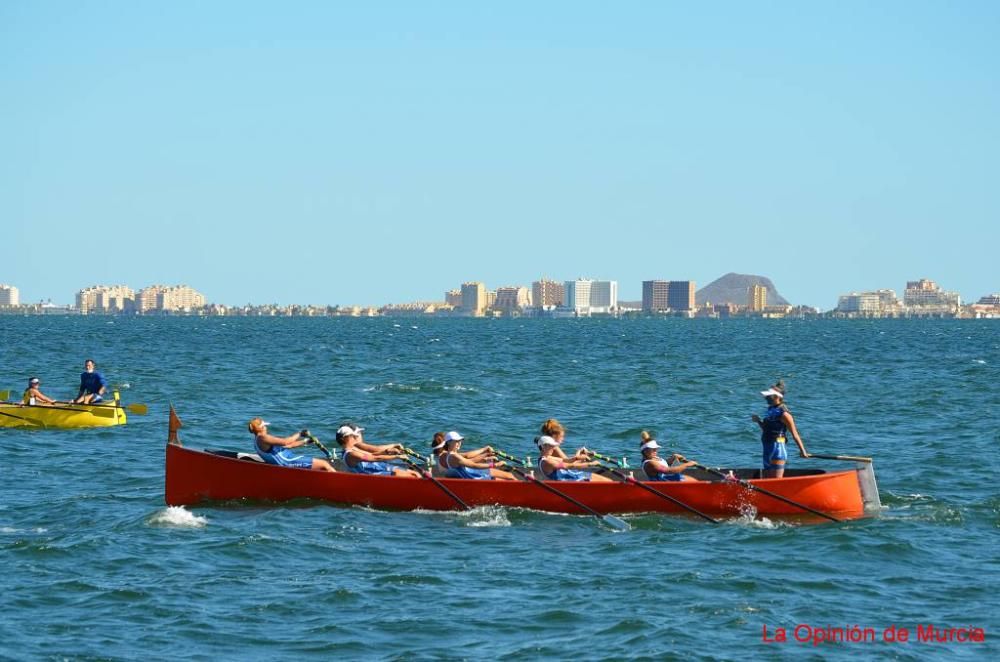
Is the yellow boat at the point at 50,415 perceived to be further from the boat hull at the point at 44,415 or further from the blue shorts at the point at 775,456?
the blue shorts at the point at 775,456

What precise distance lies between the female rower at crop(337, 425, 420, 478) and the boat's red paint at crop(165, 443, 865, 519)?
15.3 inches

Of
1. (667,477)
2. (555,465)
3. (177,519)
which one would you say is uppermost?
(555,465)

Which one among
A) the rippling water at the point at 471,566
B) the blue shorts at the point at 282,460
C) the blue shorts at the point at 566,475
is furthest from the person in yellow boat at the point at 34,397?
the blue shorts at the point at 566,475

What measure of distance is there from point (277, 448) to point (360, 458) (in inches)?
59.0

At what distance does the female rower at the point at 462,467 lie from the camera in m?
22.8

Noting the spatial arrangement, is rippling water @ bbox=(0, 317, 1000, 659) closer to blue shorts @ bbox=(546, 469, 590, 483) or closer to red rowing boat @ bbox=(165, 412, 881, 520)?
→ red rowing boat @ bbox=(165, 412, 881, 520)

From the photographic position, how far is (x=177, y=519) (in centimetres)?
2164

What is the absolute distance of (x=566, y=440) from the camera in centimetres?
3428

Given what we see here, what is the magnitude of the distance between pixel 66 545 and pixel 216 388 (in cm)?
3067

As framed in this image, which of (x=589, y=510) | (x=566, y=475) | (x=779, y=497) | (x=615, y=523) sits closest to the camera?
(x=615, y=523)

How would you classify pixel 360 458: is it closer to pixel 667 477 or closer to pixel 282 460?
pixel 282 460

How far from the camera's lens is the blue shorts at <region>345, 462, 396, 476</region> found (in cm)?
2303

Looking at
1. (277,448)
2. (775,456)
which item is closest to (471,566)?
(277,448)

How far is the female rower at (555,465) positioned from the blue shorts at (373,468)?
2.60 meters
